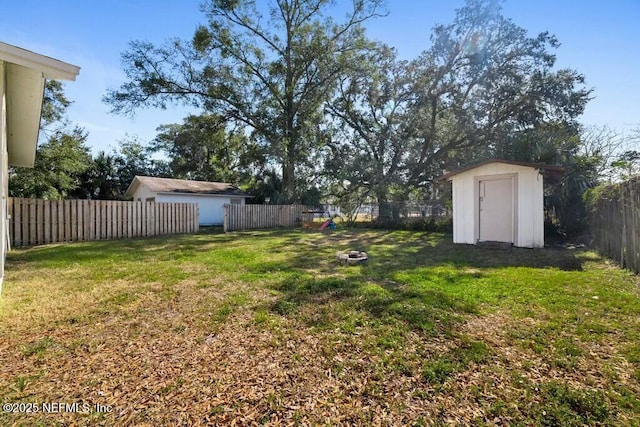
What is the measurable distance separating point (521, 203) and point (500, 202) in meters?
0.62

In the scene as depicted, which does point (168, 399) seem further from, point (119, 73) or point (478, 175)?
point (119, 73)

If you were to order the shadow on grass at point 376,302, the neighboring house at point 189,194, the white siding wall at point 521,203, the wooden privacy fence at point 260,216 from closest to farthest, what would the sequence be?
the shadow on grass at point 376,302 < the white siding wall at point 521,203 < the wooden privacy fence at point 260,216 < the neighboring house at point 189,194

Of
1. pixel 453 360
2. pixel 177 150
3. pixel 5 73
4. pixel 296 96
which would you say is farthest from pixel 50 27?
pixel 177 150

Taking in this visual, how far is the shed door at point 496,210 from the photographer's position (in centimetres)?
849

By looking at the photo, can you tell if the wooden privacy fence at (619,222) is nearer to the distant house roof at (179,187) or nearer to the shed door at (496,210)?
the shed door at (496,210)

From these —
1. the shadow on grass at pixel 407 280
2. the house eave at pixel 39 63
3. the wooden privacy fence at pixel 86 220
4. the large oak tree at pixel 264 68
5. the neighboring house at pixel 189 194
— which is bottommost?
the shadow on grass at pixel 407 280

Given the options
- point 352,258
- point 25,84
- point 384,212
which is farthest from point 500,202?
point 25,84

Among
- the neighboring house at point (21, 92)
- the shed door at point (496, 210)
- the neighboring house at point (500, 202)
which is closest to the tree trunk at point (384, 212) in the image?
the neighboring house at point (500, 202)

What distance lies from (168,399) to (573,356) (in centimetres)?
307

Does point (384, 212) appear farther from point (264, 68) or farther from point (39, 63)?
point (39, 63)

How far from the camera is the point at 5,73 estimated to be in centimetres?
414

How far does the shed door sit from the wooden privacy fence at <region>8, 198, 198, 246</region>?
1132cm

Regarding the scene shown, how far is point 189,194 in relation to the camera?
17.9m

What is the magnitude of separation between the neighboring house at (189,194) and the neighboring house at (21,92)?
9574 millimetres
